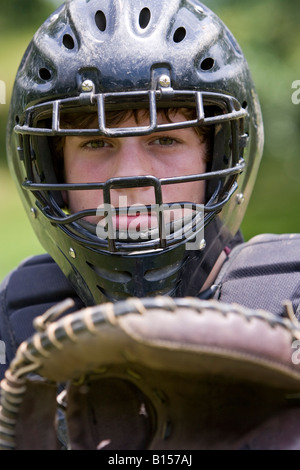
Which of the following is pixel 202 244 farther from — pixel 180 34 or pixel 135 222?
pixel 180 34

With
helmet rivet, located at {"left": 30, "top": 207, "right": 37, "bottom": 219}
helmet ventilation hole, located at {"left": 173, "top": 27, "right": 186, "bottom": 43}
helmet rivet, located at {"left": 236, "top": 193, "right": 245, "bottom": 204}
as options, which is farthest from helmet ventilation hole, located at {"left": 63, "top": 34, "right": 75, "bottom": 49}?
helmet rivet, located at {"left": 236, "top": 193, "right": 245, "bottom": 204}

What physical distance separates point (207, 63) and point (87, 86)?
39 centimetres

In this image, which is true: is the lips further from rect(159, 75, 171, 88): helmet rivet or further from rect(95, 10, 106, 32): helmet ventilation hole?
rect(95, 10, 106, 32): helmet ventilation hole

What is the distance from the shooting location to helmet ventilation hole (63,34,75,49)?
6.99ft

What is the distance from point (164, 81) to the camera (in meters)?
1.95

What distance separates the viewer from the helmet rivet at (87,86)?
1.96 meters

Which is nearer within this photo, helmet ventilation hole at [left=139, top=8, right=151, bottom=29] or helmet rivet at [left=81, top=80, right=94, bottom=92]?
helmet rivet at [left=81, top=80, right=94, bottom=92]

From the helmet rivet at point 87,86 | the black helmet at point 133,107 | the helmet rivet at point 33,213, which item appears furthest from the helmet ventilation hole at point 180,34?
the helmet rivet at point 33,213

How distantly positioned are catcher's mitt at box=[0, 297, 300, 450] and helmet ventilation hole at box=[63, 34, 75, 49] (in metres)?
1.04

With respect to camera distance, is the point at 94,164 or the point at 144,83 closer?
the point at 144,83
